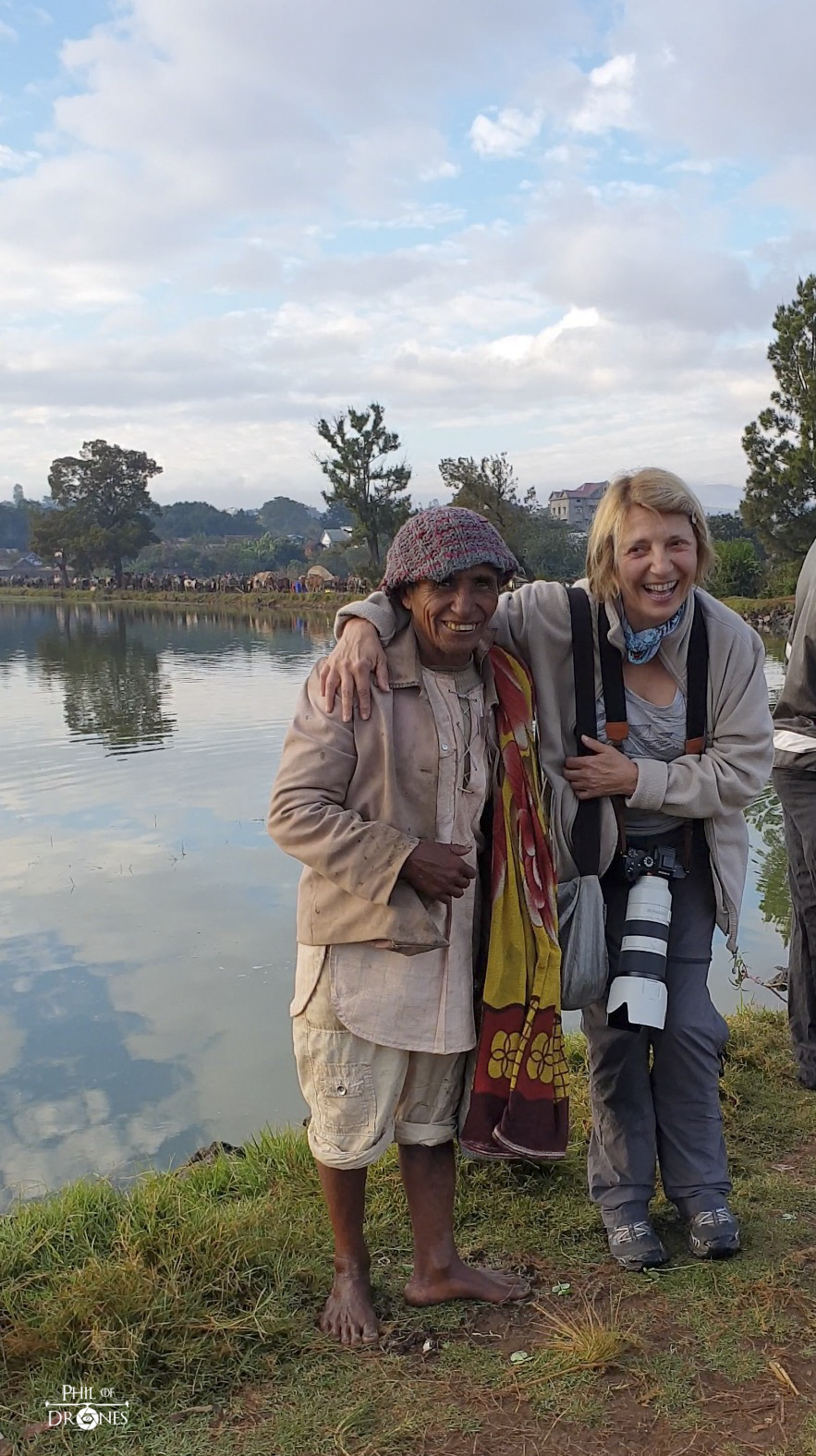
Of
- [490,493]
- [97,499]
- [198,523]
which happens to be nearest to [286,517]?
[198,523]

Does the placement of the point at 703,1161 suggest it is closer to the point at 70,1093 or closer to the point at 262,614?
the point at 70,1093

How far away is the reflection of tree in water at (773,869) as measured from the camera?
6262mm

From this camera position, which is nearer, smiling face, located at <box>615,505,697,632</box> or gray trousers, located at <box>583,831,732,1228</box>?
smiling face, located at <box>615,505,697,632</box>

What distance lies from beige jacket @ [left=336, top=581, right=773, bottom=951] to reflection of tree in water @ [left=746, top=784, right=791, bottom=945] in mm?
2742

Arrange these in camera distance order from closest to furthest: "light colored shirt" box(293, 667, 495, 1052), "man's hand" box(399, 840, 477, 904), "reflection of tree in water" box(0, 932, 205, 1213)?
"man's hand" box(399, 840, 477, 904) < "light colored shirt" box(293, 667, 495, 1052) < "reflection of tree in water" box(0, 932, 205, 1213)

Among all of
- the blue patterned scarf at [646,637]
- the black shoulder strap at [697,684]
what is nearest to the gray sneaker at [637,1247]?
the black shoulder strap at [697,684]

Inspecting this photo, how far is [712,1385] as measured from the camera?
2109 millimetres

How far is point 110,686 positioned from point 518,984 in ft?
53.3

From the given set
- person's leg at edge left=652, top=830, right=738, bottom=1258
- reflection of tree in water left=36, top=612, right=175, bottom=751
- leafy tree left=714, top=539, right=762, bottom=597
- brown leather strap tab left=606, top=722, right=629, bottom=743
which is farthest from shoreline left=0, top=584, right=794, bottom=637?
brown leather strap tab left=606, top=722, right=629, bottom=743

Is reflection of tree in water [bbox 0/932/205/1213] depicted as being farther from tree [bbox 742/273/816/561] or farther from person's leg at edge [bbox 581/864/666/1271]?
tree [bbox 742/273/816/561]

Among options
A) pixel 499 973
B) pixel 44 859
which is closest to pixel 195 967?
pixel 44 859

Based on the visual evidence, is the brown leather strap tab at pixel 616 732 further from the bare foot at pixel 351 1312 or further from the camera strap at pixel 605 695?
the bare foot at pixel 351 1312

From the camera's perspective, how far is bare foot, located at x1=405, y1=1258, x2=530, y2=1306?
2.37 m

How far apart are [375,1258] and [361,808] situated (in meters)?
1.09
